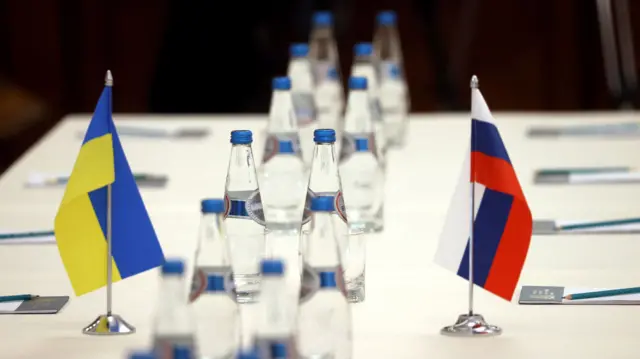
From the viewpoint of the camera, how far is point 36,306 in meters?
1.75

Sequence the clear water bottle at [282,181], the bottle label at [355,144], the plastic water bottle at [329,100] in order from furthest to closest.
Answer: the plastic water bottle at [329,100]
the clear water bottle at [282,181]
the bottle label at [355,144]

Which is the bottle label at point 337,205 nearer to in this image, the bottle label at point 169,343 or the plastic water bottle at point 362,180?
the plastic water bottle at point 362,180

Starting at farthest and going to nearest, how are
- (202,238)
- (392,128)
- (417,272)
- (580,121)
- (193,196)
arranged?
(580,121)
(392,128)
(193,196)
(417,272)
(202,238)

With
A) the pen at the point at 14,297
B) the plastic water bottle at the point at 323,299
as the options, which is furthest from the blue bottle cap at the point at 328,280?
the pen at the point at 14,297

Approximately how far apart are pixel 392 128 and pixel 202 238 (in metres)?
1.75

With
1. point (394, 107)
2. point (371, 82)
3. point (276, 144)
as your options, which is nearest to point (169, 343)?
point (276, 144)

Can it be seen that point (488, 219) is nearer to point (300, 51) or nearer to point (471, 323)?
point (471, 323)

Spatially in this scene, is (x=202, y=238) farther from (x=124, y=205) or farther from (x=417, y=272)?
(x=417, y=272)

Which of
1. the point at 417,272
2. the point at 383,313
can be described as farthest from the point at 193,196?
the point at 383,313

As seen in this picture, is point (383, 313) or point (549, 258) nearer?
point (383, 313)

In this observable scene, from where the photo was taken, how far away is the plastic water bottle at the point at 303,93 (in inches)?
103

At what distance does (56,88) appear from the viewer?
A: 5863 millimetres

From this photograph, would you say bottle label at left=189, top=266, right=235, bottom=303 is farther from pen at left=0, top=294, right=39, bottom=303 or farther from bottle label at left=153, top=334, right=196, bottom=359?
pen at left=0, top=294, right=39, bottom=303

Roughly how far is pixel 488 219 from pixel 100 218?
52cm
